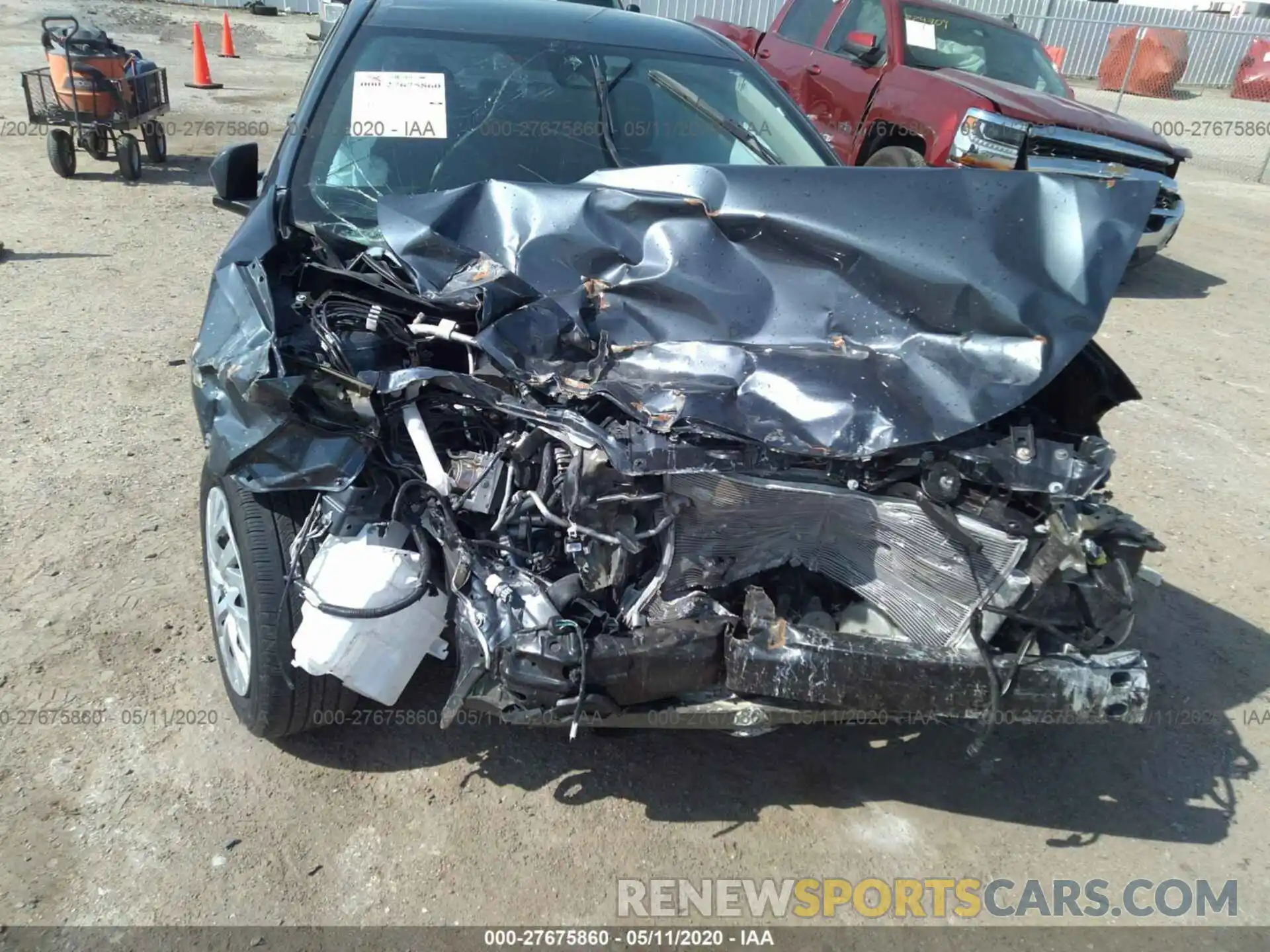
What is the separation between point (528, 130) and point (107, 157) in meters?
7.68

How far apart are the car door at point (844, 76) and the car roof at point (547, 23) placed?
3822mm

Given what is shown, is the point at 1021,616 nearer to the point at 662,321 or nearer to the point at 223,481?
the point at 662,321

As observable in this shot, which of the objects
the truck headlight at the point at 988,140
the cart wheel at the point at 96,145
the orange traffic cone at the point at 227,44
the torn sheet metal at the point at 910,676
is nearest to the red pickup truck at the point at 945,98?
the truck headlight at the point at 988,140

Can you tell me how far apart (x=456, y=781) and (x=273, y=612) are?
722 millimetres

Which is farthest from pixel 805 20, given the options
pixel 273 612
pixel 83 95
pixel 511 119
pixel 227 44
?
pixel 227 44

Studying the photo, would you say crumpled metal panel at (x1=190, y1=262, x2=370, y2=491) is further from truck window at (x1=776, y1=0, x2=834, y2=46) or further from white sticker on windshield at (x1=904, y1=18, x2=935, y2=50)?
truck window at (x1=776, y1=0, x2=834, y2=46)

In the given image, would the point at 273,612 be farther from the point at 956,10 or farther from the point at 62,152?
the point at 956,10

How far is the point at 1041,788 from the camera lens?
2.85 meters

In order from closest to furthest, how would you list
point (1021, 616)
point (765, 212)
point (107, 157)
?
point (1021, 616)
point (765, 212)
point (107, 157)

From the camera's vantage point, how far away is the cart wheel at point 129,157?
8469 mm

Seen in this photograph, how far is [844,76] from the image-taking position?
25.6 ft

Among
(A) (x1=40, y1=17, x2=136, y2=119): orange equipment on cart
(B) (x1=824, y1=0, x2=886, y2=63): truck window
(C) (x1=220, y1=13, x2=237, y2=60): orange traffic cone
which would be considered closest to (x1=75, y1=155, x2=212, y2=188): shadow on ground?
(A) (x1=40, y1=17, x2=136, y2=119): orange equipment on cart

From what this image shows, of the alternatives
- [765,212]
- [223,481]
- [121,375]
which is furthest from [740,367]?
[121,375]

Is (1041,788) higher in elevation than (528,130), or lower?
lower
